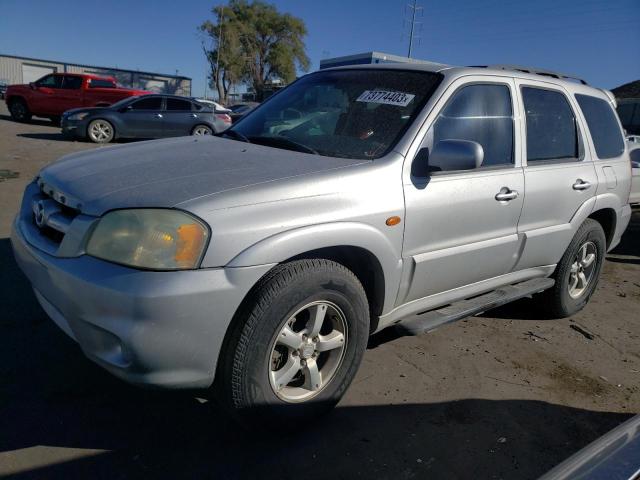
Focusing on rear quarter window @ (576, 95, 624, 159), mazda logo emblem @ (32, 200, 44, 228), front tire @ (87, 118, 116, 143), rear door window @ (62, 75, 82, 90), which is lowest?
mazda logo emblem @ (32, 200, 44, 228)

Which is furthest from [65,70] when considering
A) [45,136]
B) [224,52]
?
[45,136]

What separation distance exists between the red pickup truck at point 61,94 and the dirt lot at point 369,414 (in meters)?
14.9

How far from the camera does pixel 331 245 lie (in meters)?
2.29

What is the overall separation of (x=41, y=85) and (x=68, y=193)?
1723cm

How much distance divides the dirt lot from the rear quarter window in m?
1.57

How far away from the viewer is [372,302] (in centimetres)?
271

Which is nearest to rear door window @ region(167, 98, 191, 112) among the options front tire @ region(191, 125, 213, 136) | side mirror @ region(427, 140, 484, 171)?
front tire @ region(191, 125, 213, 136)

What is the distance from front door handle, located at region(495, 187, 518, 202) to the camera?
3.08m

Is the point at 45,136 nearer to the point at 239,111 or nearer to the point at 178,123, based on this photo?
the point at 178,123

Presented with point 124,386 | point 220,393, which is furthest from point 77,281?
point 124,386

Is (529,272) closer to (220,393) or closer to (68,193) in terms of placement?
(220,393)

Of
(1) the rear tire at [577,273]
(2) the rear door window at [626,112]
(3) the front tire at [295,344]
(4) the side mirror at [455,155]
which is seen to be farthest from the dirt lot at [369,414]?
(2) the rear door window at [626,112]

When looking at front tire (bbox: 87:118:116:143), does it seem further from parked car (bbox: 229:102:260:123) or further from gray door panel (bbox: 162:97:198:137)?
parked car (bbox: 229:102:260:123)

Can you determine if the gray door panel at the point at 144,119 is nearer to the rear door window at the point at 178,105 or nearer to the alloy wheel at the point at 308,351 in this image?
the rear door window at the point at 178,105
